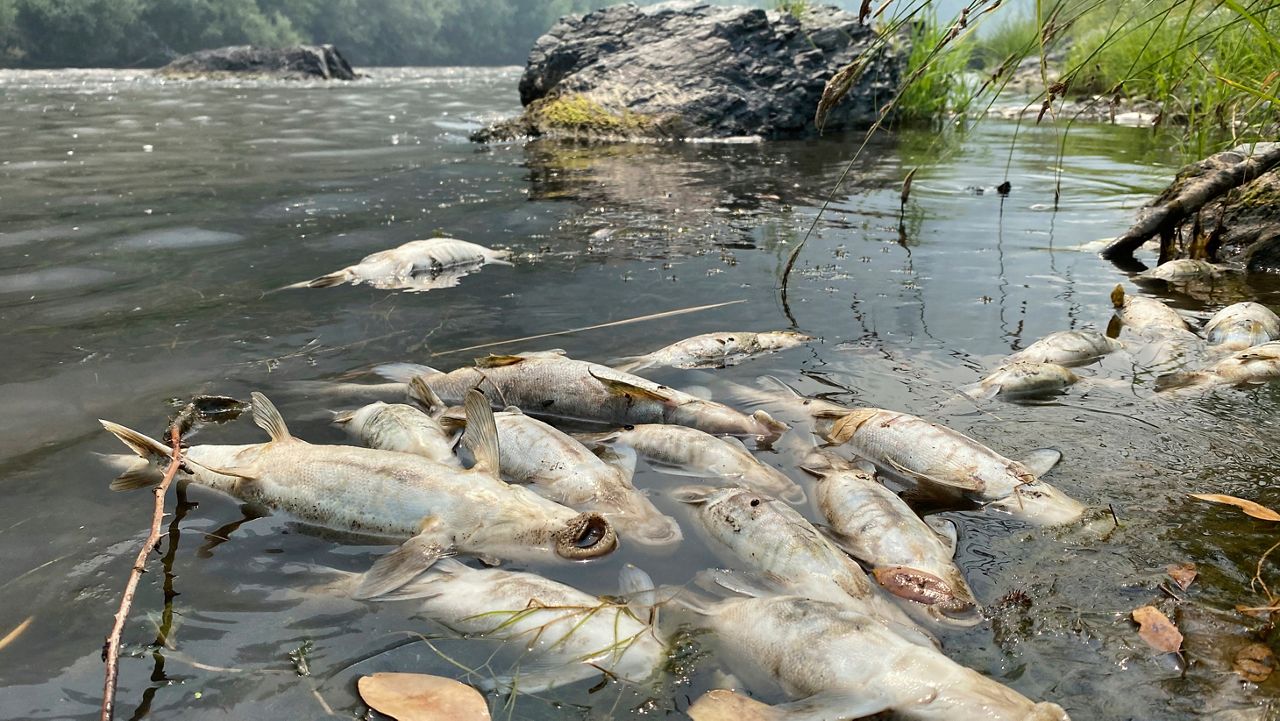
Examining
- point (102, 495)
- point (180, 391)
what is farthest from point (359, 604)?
point (180, 391)

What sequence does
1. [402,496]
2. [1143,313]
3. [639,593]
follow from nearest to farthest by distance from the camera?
[639,593], [402,496], [1143,313]

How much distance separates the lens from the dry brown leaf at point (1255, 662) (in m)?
2.21

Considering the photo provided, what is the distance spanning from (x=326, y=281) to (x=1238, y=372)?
5299 mm

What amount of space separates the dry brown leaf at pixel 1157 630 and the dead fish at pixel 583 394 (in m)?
1.58

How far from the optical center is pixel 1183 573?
263 cm

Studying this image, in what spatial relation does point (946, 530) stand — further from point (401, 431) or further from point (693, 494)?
point (401, 431)

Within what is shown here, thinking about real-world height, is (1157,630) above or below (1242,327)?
below

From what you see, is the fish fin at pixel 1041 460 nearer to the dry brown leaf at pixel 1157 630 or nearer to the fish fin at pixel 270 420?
the dry brown leaf at pixel 1157 630

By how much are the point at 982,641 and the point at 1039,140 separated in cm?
1395

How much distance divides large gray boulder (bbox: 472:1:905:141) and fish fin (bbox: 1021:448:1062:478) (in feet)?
37.6

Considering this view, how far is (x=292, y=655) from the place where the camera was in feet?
7.84

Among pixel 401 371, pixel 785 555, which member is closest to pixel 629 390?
pixel 401 371

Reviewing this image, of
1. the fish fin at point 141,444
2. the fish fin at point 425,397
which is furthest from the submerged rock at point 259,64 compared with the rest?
the fish fin at point 141,444

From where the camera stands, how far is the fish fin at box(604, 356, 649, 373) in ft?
14.8
